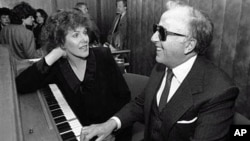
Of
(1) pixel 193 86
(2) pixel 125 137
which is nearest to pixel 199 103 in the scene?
(1) pixel 193 86

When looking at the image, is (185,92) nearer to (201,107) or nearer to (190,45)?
(201,107)

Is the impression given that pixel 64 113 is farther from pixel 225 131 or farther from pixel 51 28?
pixel 225 131

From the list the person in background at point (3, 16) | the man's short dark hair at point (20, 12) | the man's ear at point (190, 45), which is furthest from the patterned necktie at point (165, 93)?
the person in background at point (3, 16)

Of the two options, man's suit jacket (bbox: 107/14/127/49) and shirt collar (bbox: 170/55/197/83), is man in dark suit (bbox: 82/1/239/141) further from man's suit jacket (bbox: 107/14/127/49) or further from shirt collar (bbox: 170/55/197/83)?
man's suit jacket (bbox: 107/14/127/49)

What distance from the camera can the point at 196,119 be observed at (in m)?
1.46

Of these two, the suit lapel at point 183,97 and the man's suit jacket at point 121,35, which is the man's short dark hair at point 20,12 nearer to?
the man's suit jacket at point 121,35

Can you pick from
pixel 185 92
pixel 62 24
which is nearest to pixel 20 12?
pixel 62 24

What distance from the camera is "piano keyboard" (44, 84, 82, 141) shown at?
4.55ft

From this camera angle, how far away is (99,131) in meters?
1.50

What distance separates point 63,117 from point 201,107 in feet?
3.18

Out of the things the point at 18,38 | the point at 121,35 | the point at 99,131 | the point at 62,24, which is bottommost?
the point at 99,131

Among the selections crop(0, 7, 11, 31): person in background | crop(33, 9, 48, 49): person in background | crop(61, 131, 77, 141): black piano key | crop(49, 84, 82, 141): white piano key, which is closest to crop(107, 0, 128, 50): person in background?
crop(33, 9, 48, 49): person in background

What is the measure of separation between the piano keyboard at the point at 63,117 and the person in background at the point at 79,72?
166mm

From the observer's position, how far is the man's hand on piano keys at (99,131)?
54.4 inches
